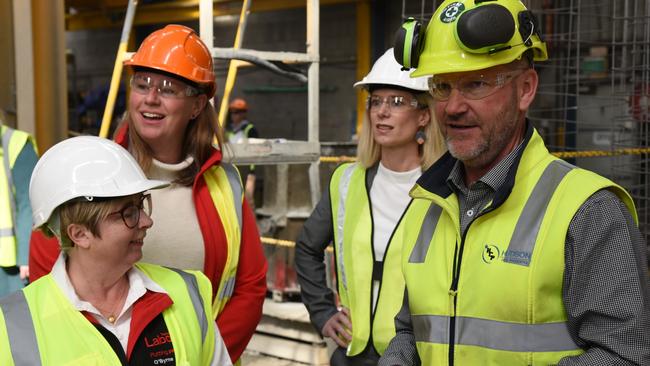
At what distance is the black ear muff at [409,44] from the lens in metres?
1.94

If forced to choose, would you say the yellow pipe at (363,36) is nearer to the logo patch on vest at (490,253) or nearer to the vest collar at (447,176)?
the vest collar at (447,176)

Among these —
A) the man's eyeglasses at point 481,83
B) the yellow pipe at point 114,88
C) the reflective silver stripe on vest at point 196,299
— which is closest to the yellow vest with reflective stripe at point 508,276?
the man's eyeglasses at point 481,83

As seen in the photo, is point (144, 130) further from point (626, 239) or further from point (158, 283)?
point (626, 239)

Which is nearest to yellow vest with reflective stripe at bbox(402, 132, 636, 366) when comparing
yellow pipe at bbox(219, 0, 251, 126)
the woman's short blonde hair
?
the woman's short blonde hair

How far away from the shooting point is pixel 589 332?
1588mm

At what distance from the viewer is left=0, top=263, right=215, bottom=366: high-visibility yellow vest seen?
1684 millimetres

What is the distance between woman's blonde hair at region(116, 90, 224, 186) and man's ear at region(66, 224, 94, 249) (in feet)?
2.11

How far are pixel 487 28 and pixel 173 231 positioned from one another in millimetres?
1244

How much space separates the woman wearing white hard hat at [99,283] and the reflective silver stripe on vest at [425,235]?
60cm

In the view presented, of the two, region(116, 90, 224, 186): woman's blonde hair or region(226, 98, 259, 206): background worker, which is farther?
region(226, 98, 259, 206): background worker

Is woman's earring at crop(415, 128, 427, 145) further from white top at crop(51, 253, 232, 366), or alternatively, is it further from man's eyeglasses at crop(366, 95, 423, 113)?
white top at crop(51, 253, 232, 366)

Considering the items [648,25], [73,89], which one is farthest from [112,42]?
[648,25]

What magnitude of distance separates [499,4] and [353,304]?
1.43 meters

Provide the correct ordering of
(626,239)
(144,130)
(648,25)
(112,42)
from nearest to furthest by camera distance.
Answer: (626,239), (144,130), (648,25), (112,42)
